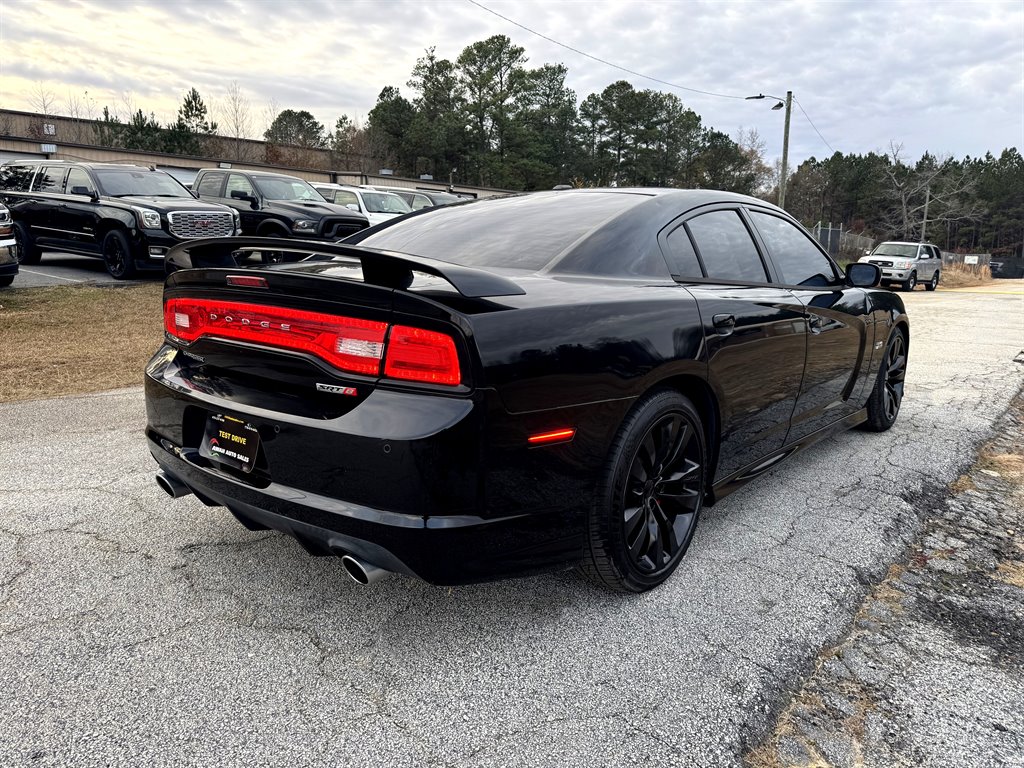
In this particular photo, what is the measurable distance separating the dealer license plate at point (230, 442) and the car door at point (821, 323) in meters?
2.57

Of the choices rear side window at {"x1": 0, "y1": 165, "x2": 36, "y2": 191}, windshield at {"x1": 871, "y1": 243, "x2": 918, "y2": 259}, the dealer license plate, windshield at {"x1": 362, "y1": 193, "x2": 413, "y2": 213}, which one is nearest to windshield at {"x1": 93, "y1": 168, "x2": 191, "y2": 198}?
rear side window at {"x1": 0, "y1": 165, "x2": 36, "y2": 191}

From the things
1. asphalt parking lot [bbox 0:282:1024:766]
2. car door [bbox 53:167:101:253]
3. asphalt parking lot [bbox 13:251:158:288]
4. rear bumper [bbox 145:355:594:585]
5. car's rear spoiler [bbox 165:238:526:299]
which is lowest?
asphalt parking lot [bbox 0:282:1024:766]

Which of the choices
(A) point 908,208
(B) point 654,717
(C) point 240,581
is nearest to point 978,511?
(B) point 654,717

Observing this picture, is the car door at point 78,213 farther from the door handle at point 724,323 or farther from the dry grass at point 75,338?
the door handle at point 724,323

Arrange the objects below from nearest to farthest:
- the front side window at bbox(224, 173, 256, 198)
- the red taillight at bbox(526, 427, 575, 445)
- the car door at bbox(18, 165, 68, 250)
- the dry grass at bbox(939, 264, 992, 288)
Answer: the red taillight at bbox(526, 427, 575, 445), the car door at bbox(18, 165, 68, 250), the front side window at bbox(224, 173, 256, 198), the dry grass at bbox(939, 264, 992, 288)

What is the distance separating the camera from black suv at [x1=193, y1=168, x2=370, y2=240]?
40.7 ft

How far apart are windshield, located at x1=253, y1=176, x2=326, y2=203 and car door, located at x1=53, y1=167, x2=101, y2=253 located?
287 centimetres

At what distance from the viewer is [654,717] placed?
198 cm

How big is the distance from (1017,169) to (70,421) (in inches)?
4211

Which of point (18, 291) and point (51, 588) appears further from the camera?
point (18, 291)

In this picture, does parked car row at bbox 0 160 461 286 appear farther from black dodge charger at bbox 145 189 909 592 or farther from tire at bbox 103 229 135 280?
black dodge charger at bbox 145 189 909 592

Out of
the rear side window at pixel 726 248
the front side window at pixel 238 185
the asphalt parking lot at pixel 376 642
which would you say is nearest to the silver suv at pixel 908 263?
the front side window at pixel 238 185

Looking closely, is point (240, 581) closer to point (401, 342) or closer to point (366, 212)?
point (401, 342)

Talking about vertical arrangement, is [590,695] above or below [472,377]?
below
